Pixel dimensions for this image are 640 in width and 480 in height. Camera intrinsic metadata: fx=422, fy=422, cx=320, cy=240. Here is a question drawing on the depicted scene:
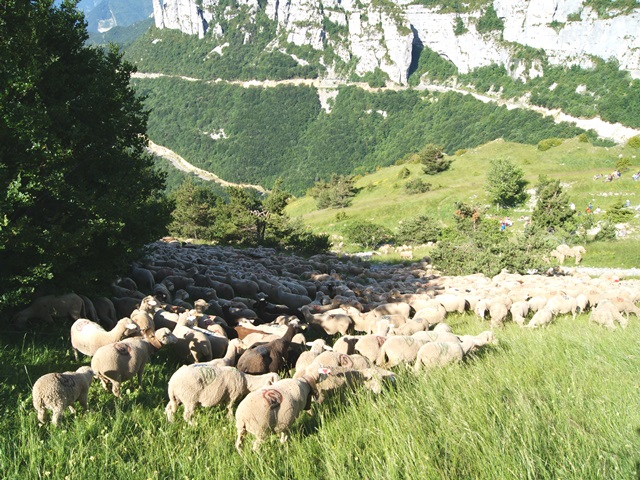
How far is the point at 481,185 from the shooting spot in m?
66.5

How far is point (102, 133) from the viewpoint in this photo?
10.8 m

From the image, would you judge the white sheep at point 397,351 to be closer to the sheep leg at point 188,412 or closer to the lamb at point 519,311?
the sheep leg at point 188,412

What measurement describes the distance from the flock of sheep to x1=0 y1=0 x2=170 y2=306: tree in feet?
3.09

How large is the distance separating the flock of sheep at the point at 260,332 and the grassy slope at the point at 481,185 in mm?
39284

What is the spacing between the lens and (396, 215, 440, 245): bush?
46094 millimetres

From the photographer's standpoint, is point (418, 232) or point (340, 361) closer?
point (340, 361)

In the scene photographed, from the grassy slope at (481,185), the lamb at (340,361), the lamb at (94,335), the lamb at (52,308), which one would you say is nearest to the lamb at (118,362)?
the lamb at (94,335)

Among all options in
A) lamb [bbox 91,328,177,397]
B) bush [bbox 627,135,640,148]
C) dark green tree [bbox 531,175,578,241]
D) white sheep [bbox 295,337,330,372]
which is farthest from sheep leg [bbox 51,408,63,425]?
bush [bbox 627,135,640,148]

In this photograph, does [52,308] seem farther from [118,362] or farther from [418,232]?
[418,232]

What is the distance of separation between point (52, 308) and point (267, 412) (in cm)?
628

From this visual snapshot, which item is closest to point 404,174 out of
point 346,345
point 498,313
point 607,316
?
point 498,313

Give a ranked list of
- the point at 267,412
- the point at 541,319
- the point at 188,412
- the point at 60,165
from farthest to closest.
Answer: the point at 541,319 → the point at 60,165 → the point at 188,412 → the point at 267,412

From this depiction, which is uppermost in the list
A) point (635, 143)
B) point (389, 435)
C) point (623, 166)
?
point (389, 435)

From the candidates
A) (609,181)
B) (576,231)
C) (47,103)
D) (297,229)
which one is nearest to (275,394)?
(47,103)
